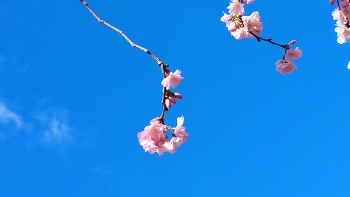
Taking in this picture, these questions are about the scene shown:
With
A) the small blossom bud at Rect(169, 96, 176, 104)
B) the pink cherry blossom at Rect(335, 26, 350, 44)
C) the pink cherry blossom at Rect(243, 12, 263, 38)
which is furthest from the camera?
the pink cherry blossom at Rect(335, 26, 350, 44)

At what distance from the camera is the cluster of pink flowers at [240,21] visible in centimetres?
472

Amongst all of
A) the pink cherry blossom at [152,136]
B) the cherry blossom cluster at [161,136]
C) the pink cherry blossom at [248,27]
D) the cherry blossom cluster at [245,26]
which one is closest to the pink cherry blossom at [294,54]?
the cherry blossom cluster at [245,26]

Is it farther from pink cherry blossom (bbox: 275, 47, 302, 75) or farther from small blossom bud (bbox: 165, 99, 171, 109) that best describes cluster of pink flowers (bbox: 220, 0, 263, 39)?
small blossom bud (bbox: 165, 99, 171, 109)

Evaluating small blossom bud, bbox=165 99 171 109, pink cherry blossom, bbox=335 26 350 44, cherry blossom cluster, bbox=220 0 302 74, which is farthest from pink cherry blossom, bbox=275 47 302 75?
small blossom bud, bbox=165 99 171 109

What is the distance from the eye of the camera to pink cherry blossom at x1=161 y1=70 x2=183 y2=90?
2.97 metres

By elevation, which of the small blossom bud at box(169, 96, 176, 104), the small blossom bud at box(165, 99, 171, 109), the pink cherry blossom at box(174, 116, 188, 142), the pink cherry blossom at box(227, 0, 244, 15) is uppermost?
the pink cherry blossom at box(227, 0, 244, 15)

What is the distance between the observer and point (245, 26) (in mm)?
4719

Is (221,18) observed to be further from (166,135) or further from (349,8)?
(166,135)

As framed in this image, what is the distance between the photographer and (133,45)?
276cm

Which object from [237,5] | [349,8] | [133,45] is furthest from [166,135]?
[349,8]

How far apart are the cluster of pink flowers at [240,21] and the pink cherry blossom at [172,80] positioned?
162cm

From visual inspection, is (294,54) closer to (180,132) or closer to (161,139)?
(180,132)

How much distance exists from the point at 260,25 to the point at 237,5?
30cm

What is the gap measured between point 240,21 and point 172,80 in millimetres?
1944
